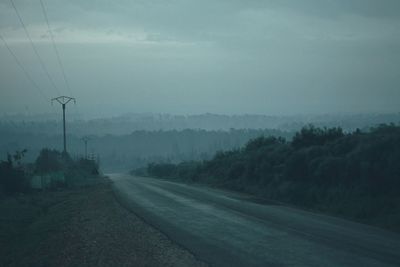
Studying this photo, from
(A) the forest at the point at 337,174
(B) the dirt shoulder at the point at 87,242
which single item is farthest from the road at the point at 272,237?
(A) the forest at the point at 337,174

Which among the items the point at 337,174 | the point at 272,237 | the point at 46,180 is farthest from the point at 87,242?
the point at 46,180

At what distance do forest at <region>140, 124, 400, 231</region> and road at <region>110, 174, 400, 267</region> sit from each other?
6.96 ft

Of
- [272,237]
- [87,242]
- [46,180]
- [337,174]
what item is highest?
[337,174]

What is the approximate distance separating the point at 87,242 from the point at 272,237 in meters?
5.24

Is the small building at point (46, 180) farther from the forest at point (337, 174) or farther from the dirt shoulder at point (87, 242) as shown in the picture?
the dirt shoulder at point (87, 242)

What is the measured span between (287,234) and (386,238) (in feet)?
8.85

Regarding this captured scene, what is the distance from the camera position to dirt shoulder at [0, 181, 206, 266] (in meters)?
13.4

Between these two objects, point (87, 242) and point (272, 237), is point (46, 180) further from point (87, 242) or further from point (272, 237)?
point (272, 237)

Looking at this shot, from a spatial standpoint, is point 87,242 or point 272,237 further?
point 87,242

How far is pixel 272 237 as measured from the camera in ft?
52.0

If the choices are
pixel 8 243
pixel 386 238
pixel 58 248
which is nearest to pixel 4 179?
pixel 8 243

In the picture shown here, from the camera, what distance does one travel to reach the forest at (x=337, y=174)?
2258 cm

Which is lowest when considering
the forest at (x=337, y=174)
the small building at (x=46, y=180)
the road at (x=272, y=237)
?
the small building at (x=46, y=180)

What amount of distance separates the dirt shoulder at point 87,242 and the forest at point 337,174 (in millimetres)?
8045
